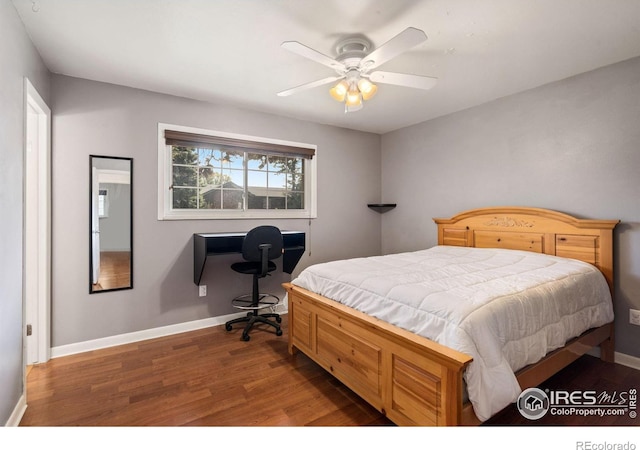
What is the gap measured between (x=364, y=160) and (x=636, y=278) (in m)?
2.98

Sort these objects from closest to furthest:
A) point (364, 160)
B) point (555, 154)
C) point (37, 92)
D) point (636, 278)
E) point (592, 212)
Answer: point (37, 92) → point (636, 278) → point (592, 212) → point (555, 154) → point (364, 160)

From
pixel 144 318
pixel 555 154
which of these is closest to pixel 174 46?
pixel 144 318

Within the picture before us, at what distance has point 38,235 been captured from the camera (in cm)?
238

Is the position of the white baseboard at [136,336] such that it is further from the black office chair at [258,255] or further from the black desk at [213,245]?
the black desk at [213,245]

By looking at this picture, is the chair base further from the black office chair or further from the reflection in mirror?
the reflection in mirror

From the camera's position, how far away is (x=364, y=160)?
4.37 metres

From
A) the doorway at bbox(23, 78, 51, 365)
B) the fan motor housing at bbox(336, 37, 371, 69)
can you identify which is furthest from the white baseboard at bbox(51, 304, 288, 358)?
the fan motor housing at bbox(336, 37, 371, 69)

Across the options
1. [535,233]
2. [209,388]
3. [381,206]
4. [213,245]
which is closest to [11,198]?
[213,245]

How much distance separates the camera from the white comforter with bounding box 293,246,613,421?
1.38 metres

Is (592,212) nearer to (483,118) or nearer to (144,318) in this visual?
(483,118)

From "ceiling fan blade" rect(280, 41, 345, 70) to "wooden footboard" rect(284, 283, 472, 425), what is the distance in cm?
154

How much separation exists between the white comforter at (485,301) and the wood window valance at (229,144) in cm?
170

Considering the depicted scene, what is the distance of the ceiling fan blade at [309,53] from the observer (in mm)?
1682

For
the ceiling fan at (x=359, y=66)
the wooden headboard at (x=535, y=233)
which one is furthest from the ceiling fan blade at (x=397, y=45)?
the wooden headboard at (x=535, y=233)
